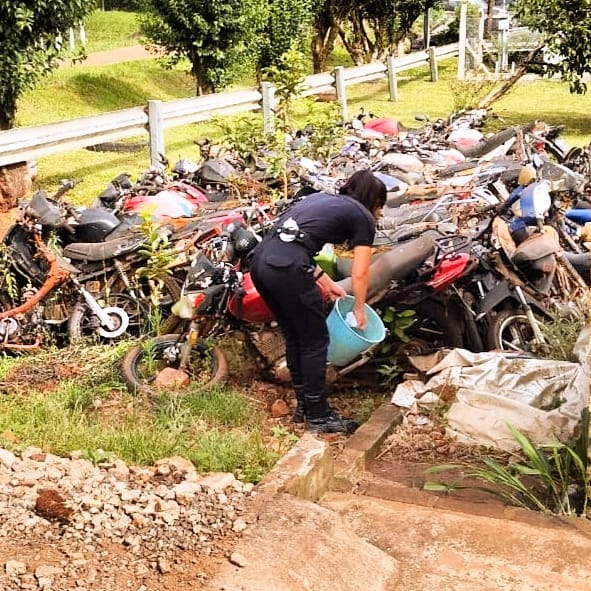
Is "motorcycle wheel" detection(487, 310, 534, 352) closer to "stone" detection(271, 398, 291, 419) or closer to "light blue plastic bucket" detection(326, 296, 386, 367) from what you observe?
"light blue plastic bucket" detection(326, 296, 386, 367)

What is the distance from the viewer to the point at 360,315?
17.3 ft

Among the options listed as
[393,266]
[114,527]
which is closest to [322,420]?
[393,266]

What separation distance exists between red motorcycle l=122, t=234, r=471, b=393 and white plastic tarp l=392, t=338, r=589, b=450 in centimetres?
58

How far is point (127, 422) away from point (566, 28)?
470 inches

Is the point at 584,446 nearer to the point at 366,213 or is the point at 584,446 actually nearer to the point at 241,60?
the point at 366,213

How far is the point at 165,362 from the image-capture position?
6.05m

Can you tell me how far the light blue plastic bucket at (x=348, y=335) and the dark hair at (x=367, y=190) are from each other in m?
0.73

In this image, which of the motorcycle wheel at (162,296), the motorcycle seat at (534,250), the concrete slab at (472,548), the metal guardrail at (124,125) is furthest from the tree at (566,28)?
the concrete slab at (472,548)

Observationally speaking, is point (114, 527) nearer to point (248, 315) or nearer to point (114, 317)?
point (248, 315)

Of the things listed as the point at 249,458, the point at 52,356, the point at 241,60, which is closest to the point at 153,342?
the point at 52,356

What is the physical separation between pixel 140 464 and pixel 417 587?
1791 mm

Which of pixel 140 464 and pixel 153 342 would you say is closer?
pixel 140 464

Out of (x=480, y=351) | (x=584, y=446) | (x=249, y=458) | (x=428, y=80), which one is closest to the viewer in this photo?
(x=584, y=446)

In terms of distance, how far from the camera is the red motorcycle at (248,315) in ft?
18.7
